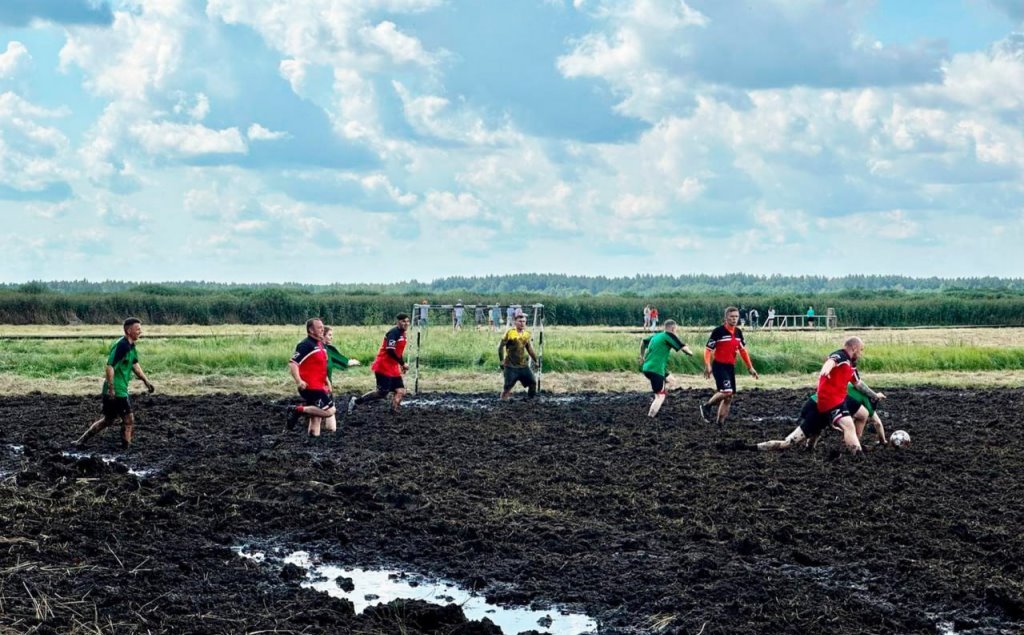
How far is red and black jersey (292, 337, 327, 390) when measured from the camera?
51.3 ft

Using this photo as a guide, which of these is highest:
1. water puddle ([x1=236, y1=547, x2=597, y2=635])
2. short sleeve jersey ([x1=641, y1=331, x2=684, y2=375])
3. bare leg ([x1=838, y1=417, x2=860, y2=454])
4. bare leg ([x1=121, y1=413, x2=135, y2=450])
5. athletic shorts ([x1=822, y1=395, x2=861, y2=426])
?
short sleeve jersey ([x1=641, y1=331, x2=684, y2=375])

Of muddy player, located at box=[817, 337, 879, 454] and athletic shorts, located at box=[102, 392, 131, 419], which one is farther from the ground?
muddy player, located at box=[817, 337, 879, 454]

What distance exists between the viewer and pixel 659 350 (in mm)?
17969

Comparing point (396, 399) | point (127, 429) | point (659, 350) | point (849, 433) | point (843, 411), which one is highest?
point (659, 350)

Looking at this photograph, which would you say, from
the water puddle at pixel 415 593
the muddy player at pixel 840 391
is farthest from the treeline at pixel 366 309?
the water puddle at pixel 415 593

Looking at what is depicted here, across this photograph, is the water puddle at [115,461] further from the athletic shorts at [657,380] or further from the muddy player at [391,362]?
the athletic shorts at [657,380]

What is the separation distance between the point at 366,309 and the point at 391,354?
53955 mm

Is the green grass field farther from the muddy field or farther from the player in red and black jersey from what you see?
the muddy field

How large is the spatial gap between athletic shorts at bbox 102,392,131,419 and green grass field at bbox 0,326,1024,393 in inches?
385

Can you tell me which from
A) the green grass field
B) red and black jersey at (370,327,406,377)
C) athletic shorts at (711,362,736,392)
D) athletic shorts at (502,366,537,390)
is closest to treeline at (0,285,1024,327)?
the green grass field

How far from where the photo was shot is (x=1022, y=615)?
318 inches

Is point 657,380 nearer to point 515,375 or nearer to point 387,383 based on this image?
point 515,375

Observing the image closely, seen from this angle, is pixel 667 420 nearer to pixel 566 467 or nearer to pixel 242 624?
pixel 566 467

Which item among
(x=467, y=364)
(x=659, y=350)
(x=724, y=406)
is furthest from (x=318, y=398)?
(x=467, y=364)
